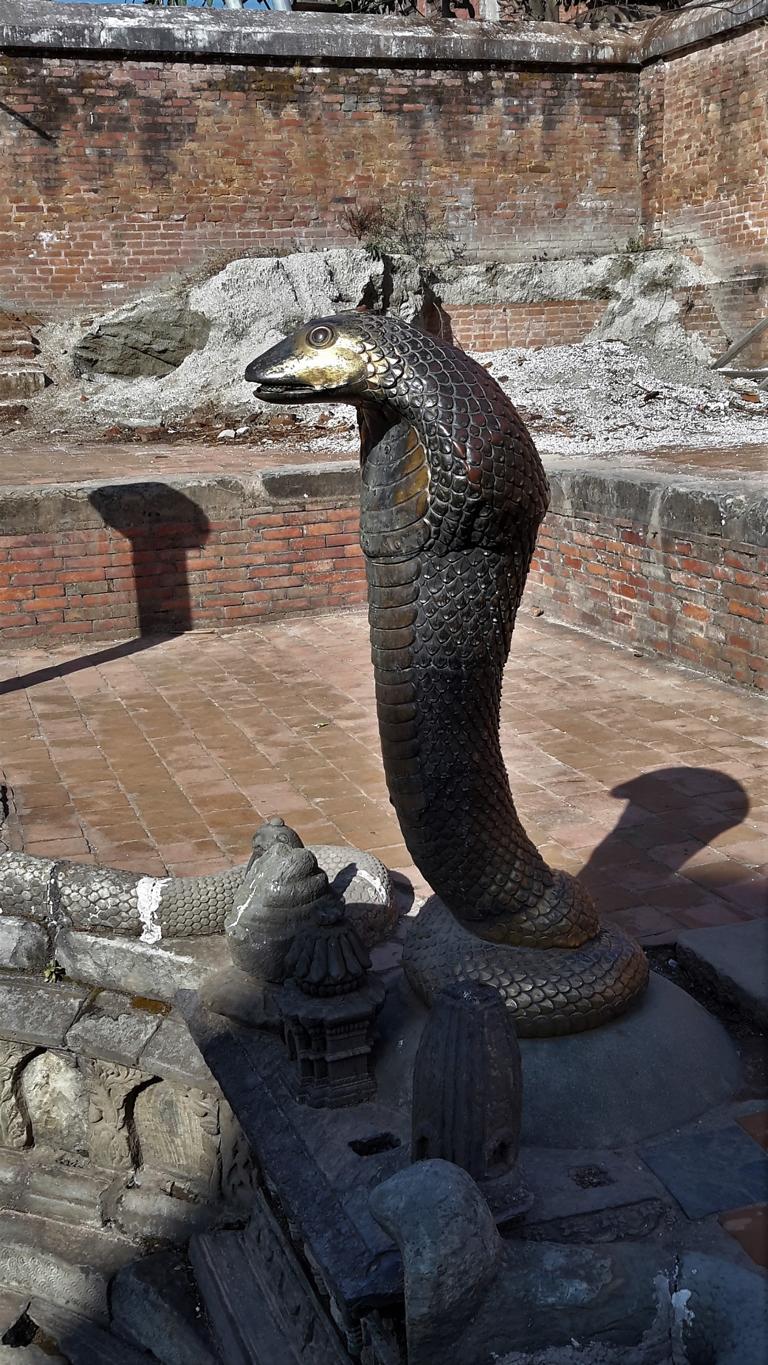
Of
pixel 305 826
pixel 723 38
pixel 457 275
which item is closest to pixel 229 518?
pixel 305 826

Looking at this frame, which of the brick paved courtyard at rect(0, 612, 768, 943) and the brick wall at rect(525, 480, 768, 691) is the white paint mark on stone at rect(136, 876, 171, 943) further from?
the brick wall at rect(525, 480, 768, 691)

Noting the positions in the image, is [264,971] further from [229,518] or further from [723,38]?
[723,38]

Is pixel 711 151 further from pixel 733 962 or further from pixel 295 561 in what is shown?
pixel 733 962

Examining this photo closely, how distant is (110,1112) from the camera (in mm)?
3293

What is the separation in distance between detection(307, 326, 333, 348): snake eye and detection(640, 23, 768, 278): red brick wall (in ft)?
44.9

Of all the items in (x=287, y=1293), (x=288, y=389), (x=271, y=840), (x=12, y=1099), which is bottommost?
(x=12, y=1099)

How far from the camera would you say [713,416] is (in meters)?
11.8

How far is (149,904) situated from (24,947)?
428 mm

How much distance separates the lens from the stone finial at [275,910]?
301 cm

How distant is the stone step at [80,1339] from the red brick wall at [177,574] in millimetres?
5053

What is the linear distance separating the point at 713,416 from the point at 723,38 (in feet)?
19.2

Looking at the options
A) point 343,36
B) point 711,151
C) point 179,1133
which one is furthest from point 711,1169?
point 711,151

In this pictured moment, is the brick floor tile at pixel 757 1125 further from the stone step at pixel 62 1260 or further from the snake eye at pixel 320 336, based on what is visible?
the snake eye at pixel 320 336

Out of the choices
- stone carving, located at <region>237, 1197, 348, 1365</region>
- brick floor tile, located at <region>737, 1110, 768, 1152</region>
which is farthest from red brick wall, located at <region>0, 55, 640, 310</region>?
brick floor tile, located at <region>737, 1110, 768, 1152</region>
